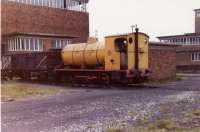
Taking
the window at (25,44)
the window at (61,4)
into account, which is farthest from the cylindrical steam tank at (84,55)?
the window at (61,4)

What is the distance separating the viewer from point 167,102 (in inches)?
617

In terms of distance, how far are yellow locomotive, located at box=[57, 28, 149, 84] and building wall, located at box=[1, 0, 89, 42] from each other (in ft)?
51.8

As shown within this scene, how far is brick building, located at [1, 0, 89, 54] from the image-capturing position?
121ft

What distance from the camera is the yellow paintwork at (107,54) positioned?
2417 cm

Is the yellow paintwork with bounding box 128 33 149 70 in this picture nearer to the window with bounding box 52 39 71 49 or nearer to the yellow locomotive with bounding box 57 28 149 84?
the yellow locomotive with bounding box 57 28 149 84

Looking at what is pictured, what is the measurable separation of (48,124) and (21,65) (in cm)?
2038

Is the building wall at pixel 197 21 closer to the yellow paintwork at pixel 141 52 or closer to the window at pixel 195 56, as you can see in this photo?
the window at pixel 195 56

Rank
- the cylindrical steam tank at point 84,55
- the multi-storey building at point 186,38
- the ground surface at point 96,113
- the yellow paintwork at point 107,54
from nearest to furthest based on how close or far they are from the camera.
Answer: the ground surface at point 96,113
the yellow paintwork at point 107,54
the cylindrical steam tank at point 84,55
the multi-storey building at point 186,38

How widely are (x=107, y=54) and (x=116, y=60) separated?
667 mm

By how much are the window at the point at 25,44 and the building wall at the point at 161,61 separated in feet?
39.7

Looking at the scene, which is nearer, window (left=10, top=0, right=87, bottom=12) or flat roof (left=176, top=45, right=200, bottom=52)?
window (left=10, top=0, right=87, bottom=12)

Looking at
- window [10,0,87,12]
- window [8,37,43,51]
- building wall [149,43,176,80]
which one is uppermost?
window [10,0,87,12]

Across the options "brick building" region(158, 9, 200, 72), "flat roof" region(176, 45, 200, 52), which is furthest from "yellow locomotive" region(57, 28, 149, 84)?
"flat roof" region(176, 45, 200, 52)

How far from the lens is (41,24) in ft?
140
